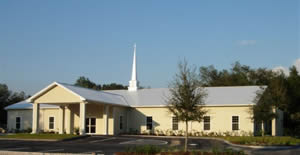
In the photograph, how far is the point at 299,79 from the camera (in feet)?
177

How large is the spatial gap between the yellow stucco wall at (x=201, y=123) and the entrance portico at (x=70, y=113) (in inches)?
94.0

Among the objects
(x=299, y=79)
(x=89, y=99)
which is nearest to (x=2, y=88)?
(x=89, y=99)

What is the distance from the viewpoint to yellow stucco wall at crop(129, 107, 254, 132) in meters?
37.2

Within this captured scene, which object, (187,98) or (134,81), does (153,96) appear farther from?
(187,98)

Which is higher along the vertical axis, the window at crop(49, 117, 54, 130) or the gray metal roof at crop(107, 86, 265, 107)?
the gray metal roof at crop(107, 86, 265, 107)

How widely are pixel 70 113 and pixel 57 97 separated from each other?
18.0 ft

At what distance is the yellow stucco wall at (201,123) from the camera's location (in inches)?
1465

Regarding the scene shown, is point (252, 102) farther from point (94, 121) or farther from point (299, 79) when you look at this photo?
point (299, 79)

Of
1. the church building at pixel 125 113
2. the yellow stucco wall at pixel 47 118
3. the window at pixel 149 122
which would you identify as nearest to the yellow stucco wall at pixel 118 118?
the church building at pixel 125 113

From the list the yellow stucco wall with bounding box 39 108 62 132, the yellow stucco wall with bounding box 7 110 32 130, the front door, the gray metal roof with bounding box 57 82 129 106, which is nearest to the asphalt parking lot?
the gray metal roof with bounding box 57 82 129 106

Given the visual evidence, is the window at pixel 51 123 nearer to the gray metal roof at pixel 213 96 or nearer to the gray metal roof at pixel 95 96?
the gray metal roof at pixel 95 96

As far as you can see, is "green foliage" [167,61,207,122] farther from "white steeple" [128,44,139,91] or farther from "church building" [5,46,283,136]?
"white steeple" [128,44,139,91]

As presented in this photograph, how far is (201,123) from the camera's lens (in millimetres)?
38750

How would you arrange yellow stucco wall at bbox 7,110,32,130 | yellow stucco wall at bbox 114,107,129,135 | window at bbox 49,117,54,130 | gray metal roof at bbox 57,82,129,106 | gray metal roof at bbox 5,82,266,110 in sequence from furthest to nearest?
yellow stucco wall at bbox 7,110,32,130
window at bbox 49,117,54,130
yellow stucco wall at bbox 114,107,129,135
gray metal roof at bbox 5,82,266,110
gray metal roof at bbox 57,82,129,106
